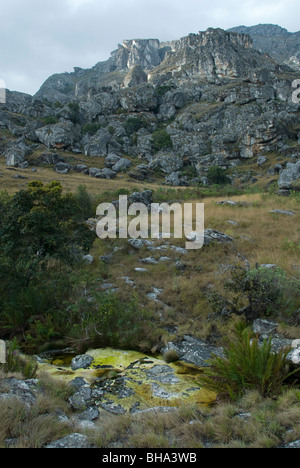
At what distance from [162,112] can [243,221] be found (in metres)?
54.6

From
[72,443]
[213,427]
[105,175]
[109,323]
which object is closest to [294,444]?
[213,427]

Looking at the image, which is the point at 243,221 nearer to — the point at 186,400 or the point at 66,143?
the point at 186,400

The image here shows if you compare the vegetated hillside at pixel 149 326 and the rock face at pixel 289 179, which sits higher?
the rock face at pixel 289 179

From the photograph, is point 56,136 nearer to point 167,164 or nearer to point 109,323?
point 167,164

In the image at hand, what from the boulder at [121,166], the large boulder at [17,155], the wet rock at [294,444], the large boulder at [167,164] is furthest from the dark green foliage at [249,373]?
the large boulder at [17,155]

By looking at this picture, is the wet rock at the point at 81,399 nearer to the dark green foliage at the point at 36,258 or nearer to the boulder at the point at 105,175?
the dark green foliage at the point at 36,258

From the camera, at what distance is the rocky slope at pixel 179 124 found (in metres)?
41.8

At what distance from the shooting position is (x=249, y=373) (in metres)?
3.74

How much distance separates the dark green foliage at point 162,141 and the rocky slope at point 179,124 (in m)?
0.17

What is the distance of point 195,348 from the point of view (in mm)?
5324

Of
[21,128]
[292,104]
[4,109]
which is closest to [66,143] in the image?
[21,128]
